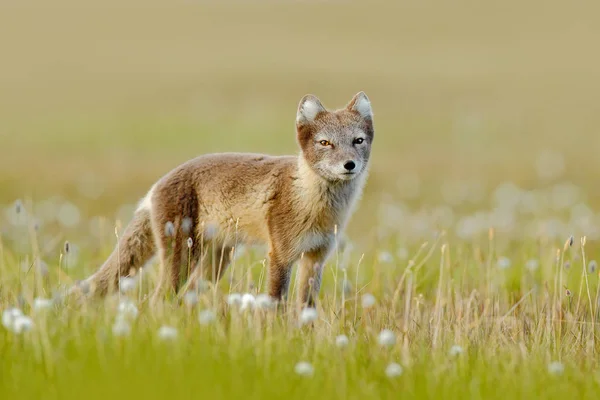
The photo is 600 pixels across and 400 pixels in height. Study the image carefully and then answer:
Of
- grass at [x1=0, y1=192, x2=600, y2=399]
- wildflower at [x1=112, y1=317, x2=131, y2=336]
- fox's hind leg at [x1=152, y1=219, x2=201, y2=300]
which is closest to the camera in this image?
grass at [x1=0, y1=192, x2=600, y2=399]

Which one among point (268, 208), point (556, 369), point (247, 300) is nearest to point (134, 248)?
point (268, 208)

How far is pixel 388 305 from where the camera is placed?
7875mm

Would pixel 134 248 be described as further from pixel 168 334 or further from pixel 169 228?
pixel 168 334

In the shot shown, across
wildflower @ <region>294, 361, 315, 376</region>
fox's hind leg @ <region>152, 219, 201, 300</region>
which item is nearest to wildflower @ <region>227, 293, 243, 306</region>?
wildflower @ <region>294, 361, 315, 376</region>

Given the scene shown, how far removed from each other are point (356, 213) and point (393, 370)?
40.6 feet

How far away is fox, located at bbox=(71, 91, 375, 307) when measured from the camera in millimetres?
7168

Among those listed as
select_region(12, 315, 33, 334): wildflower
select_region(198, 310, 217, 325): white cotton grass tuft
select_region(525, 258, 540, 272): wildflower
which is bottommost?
select_region(525, 258, 540, 272): wildflower

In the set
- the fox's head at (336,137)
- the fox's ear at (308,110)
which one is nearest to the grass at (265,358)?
the fox's head at (336,137)

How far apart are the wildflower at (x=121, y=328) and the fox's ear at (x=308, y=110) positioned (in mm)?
2857

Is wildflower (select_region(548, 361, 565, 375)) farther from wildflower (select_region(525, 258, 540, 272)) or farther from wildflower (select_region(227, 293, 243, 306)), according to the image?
wildflower (select_region(525, 258, 540, 272))

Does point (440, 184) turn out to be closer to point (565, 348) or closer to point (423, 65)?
point (565, 348)

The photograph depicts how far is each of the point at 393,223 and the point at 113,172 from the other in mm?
9407

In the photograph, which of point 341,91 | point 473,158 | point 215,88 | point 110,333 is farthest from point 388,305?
point 215,88

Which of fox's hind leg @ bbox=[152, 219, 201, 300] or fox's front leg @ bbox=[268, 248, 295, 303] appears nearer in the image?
fox's front leg @ bbox=[268, 248, 295, 303]
